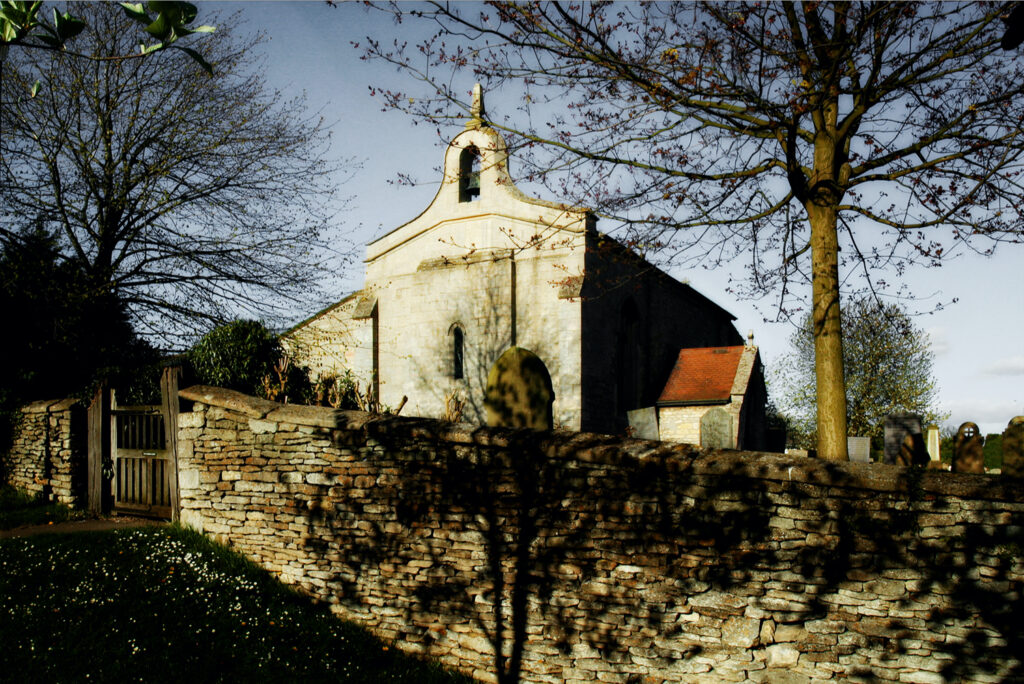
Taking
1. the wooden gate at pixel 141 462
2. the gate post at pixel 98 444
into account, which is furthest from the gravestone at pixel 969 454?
the gate post at pixel 98 444

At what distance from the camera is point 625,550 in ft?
22.1

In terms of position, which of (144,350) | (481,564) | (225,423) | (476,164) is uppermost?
(476,164)

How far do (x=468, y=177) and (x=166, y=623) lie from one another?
16477 millimetres

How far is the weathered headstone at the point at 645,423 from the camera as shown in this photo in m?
14.5

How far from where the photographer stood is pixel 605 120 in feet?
28.6

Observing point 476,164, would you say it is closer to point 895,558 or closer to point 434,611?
point 434,611

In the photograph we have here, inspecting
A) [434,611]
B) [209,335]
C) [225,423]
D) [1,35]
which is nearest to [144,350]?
[209,335]

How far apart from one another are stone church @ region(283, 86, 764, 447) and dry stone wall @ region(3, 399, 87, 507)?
7.52 metres

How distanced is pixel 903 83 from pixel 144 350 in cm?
1489

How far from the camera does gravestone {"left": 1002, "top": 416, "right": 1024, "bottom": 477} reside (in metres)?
8.69

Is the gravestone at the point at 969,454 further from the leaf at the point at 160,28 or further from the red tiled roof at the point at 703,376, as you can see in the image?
the leaf at the point at 160,28

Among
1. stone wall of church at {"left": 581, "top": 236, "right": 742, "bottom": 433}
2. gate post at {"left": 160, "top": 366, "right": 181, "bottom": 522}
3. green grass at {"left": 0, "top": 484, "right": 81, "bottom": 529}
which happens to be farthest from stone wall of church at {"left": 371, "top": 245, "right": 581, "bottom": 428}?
gate post at {"left": 160, "top": 366, "right": 181, "bottom": 522}

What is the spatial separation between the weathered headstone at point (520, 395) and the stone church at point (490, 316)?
357 inches

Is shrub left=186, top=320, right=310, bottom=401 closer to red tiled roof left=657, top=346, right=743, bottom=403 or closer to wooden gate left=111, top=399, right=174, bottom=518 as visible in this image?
wooden gate left=111, top=399, right=174, bottom=518
